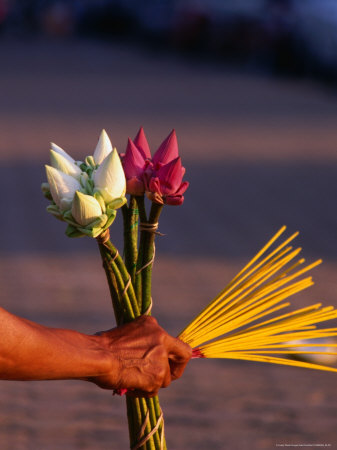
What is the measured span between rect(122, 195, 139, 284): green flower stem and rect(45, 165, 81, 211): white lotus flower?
0.48 ft

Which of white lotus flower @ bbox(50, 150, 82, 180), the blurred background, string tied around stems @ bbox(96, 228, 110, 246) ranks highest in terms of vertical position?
the blurred background

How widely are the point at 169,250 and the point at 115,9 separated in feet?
80.1

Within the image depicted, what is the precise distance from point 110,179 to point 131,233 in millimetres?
167

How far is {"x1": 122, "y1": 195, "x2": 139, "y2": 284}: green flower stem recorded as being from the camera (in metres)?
1.76

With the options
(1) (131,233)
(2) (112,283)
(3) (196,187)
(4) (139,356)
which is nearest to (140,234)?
(1) (131,233)

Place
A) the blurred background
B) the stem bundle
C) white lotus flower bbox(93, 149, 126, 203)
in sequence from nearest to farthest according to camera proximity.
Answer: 1. white lotus flower bbox(93, 149, 126, 203)
2. the stem bundle
3. the blurred background

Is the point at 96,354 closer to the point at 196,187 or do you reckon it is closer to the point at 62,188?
the point at 62,188

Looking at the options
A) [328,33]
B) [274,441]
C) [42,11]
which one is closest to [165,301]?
[274,441]

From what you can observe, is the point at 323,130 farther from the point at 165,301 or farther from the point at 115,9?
the point at 115,9

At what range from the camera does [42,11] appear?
112ft

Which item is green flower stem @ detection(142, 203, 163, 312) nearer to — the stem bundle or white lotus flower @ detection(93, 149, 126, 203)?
the stem bundle

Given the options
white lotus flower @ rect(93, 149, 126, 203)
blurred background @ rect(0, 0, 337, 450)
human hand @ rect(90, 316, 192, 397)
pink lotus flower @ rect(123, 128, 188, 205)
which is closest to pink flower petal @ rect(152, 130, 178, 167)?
pink lotus flower @ rect(123, 128, 188, 205)

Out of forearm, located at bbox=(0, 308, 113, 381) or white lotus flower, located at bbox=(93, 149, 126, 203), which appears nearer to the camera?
forearm, located at bbox=(0, 308, 113, 381)

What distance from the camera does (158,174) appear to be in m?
1.67
